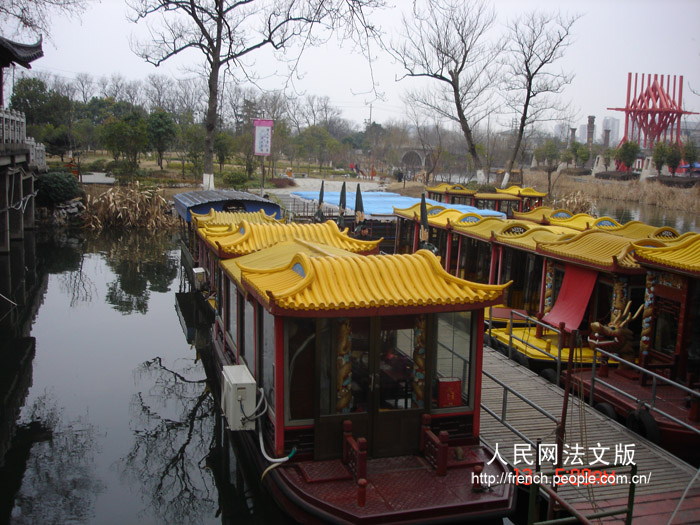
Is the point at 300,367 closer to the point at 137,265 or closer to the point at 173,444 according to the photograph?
the point at 173,444

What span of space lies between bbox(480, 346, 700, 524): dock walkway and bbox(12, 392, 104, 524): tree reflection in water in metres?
4.63

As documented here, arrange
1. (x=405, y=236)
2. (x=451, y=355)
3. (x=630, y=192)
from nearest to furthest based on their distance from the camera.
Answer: (x=451, y=355)
(x=405, y=236)
(x=630, y=192)

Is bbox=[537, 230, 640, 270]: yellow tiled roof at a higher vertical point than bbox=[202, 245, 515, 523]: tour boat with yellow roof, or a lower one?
higher

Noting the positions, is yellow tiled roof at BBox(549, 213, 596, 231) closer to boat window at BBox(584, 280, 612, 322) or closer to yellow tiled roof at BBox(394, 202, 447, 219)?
yellow tiled roof at BBox(394, 202, 447, 219)

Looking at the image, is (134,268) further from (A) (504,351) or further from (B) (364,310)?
(B) (364,310)

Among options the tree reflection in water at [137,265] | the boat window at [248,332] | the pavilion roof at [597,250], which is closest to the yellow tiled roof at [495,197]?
the tree reflection in water at [137,265]

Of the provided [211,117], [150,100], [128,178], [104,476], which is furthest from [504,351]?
[150,100]

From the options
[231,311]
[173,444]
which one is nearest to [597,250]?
[231,311]

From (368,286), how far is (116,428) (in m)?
4.76

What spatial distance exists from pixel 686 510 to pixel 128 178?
3272cm

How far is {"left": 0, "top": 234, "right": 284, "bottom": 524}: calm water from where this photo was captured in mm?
7078

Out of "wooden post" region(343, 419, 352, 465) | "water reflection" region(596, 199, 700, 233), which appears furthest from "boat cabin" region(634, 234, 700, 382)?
"water reflection" region(596, 199, 700, 233)

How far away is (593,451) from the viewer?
712 centimetres

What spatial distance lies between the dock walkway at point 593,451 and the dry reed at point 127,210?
23380mm
